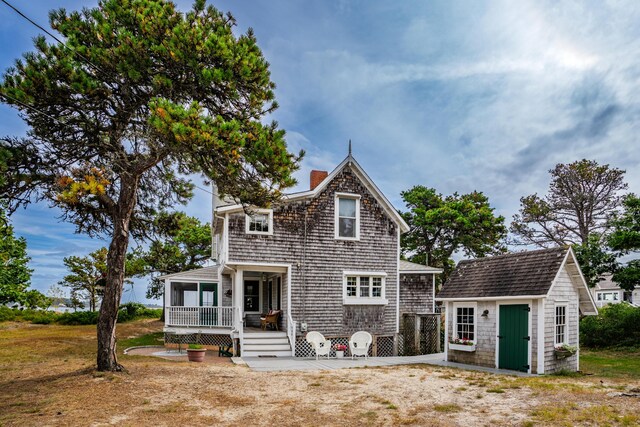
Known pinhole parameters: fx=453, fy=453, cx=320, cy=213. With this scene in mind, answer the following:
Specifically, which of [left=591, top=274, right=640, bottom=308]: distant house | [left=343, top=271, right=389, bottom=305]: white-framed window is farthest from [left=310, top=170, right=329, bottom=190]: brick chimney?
[left=591, top=274, right=640, bottom=308]: distant house

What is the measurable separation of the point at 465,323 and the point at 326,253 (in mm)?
6204

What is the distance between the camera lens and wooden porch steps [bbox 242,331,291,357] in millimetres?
17406

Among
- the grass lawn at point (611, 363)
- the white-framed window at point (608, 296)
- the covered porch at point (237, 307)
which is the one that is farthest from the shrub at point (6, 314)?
the white-framed window at point (608, 296)

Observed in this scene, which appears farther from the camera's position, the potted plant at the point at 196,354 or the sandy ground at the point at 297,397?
the potted plant at the point at 196,354

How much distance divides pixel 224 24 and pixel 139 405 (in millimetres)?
8506

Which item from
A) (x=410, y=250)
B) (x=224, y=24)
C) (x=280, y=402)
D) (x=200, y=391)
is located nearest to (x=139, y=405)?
(x=200, y=391)

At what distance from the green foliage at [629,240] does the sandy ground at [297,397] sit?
34.0ft

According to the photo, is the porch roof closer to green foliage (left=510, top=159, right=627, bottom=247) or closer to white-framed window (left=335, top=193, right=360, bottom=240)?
white-framed window (left=335, top=193, right=360, bottom=240)

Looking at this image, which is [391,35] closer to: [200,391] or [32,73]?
[32,73]

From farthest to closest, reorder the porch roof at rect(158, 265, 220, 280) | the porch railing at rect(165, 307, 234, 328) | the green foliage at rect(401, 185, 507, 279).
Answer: the green foliage at rect(401, 185, 507, 279) < the porch roof at rect(158, 265, 220, 280) < the porch railing at rect(165, 307, 234, 328)

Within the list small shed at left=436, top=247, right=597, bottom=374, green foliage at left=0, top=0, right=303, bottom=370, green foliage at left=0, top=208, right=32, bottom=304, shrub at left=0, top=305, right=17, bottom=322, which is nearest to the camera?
green foliage at left=0, top=0, right=303, bottom=370

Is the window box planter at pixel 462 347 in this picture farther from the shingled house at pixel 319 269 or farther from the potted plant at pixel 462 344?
the shingled house at pixel 319 269

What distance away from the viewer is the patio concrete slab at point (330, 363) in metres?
14.1

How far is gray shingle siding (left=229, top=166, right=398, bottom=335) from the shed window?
4.13m
